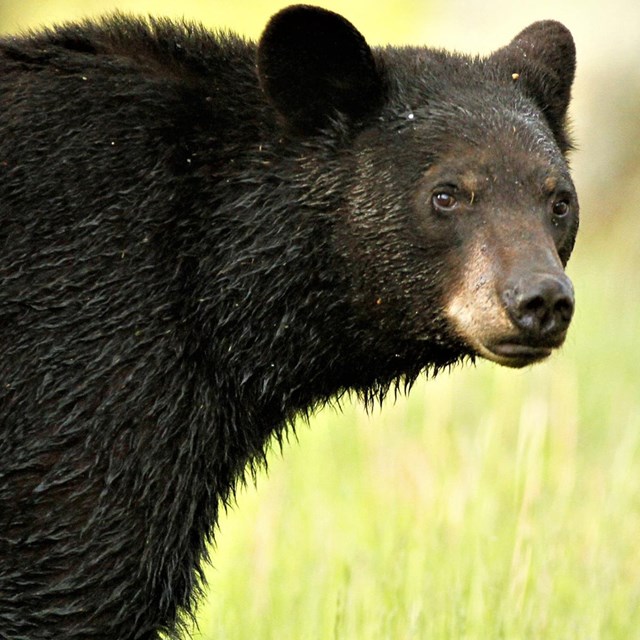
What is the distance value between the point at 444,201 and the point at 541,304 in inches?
20.3

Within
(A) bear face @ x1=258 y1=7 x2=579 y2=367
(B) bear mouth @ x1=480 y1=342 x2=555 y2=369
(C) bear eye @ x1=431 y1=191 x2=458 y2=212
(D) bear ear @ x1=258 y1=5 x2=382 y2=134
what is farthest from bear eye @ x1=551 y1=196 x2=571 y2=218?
(D) bear ear @ x1=258 y1=5 x2=382 y2=134

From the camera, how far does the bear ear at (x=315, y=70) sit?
172 inches

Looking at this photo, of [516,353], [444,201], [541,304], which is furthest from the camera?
[444,201]

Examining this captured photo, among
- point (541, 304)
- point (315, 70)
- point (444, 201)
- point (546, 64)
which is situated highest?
point (546, 64)

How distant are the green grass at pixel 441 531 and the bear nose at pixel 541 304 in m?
→ 1.45

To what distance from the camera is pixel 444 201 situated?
4.27 m

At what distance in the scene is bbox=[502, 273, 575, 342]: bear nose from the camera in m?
3.93

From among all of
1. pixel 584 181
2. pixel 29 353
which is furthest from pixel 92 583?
pixel 584 181

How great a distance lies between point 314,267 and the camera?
4.43 m

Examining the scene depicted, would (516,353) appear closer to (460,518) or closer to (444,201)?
(444,201)

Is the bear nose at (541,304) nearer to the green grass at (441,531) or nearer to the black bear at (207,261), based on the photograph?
the black bear at (207,261)

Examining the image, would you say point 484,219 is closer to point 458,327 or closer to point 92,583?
point 458,327

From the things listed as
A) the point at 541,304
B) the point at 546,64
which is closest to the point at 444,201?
the point at 541,304

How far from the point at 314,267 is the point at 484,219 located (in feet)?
1.93
